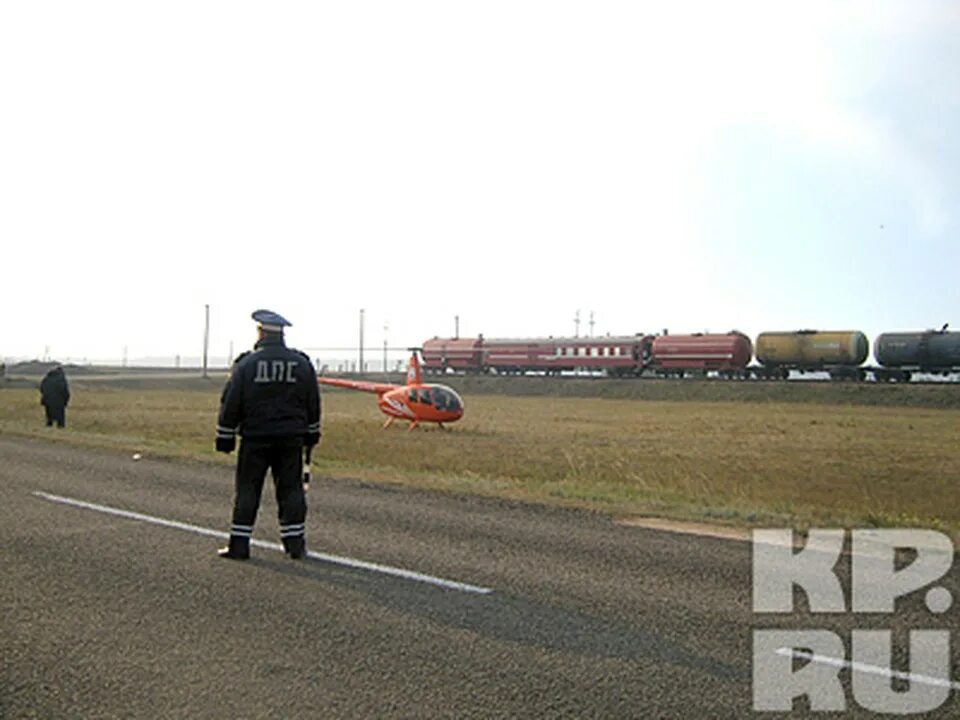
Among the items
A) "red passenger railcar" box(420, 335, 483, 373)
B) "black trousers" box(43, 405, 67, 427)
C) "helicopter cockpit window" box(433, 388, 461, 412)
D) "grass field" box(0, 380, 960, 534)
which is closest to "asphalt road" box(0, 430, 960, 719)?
"grass field" box(0, 380, 960, 534)

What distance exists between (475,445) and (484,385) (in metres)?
45.2

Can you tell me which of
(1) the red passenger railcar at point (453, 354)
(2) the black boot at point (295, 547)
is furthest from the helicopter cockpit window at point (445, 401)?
(1) the red passenger railcar at point (453, 354)

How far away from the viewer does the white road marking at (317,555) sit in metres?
7.05

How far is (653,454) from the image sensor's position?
2505 centimetres

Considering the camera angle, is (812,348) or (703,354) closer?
(812,348)

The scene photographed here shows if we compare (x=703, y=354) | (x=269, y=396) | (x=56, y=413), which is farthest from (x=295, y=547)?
(x=703, y=354)

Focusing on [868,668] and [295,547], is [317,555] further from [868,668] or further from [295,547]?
[868,668]

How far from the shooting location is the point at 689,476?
19.5 m

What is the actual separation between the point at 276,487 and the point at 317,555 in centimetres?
73

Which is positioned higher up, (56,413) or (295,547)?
(295,547)

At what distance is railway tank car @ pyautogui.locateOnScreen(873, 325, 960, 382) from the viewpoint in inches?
2197

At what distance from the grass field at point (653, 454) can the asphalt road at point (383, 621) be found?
314cm

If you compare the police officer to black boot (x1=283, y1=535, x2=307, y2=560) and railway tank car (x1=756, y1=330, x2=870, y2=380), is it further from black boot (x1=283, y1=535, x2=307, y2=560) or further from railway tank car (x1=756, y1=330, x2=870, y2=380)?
railway tank car (x1=756, y1=330, x2=870, y2=380)

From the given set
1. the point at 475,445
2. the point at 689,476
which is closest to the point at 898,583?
the point at 689,476
